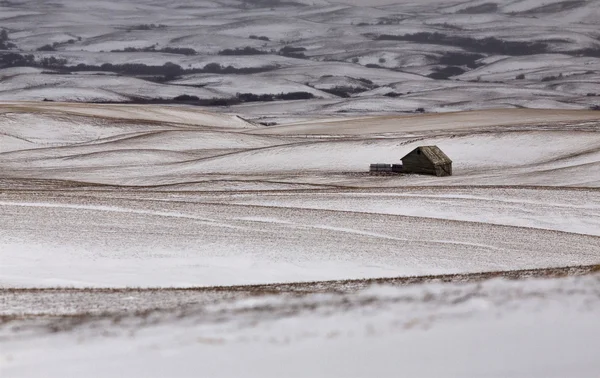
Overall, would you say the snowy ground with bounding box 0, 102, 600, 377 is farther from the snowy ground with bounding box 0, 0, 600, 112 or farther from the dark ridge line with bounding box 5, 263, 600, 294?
the snowy ground with bounding box 0, 0, 600, 112

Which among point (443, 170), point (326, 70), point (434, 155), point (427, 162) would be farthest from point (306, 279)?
point (326, 70)

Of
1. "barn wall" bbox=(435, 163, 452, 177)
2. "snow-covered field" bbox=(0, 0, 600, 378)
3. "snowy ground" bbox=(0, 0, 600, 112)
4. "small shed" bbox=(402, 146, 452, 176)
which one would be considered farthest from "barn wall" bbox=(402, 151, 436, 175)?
"snowy ground" bbox=(0, 0, 600, 112)

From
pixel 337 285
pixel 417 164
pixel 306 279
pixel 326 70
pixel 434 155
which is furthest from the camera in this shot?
pixel 326 70

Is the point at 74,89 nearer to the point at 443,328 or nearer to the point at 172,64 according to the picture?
the point at 172,64

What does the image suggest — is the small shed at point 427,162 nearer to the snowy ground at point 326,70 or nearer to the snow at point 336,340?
the snow at point 336,340

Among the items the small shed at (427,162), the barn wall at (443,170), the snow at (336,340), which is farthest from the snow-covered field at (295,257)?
the small shed at (427,162)

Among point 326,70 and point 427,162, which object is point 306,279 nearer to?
point 427,162

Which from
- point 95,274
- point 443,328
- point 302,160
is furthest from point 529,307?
point 302,160

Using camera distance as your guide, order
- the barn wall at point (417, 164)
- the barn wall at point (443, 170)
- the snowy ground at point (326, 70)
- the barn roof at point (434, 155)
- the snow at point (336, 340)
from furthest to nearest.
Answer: the snowy ground at point (326, 70) < the barn wall at point (417, 164) < the barn roof at point (434, 155) < the barn wall at point (443, 170) < the snow at point (336, 340)

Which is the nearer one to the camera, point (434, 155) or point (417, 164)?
point (434, 155)
